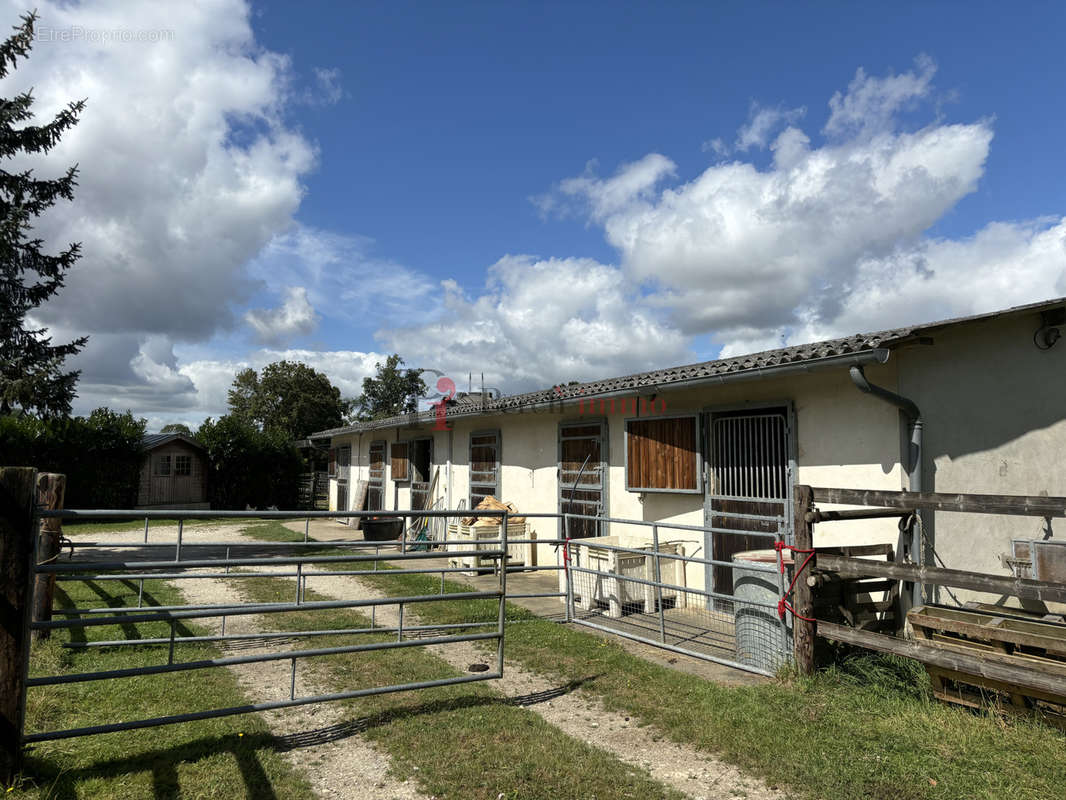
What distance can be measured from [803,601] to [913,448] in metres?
1.96

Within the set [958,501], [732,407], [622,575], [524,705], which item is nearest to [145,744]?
[524,705]

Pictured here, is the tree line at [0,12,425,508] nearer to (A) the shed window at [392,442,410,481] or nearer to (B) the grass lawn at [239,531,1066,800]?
(A) the shed window at [392,442,410,481]

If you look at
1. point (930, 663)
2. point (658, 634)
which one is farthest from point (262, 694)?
point (930, 663)

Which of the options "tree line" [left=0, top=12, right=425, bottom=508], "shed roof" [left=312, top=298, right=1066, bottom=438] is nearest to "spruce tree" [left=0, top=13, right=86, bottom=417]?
"tree line" [left=0, top=12, right=425, bottom=508]

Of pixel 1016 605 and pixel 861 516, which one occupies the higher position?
pixel 861 516

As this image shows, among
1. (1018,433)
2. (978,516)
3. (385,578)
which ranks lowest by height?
(385,578)

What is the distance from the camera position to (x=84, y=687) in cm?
460

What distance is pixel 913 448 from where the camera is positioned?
5508 mm

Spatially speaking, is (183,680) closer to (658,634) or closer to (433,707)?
(433,707)

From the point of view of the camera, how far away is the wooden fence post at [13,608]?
3025 millimetres

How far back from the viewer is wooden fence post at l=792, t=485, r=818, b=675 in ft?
15.1

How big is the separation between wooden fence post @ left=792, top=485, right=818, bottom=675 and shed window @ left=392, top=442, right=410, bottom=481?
39.8 ft

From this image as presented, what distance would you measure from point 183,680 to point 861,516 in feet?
18.1

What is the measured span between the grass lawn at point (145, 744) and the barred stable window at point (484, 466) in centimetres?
711
